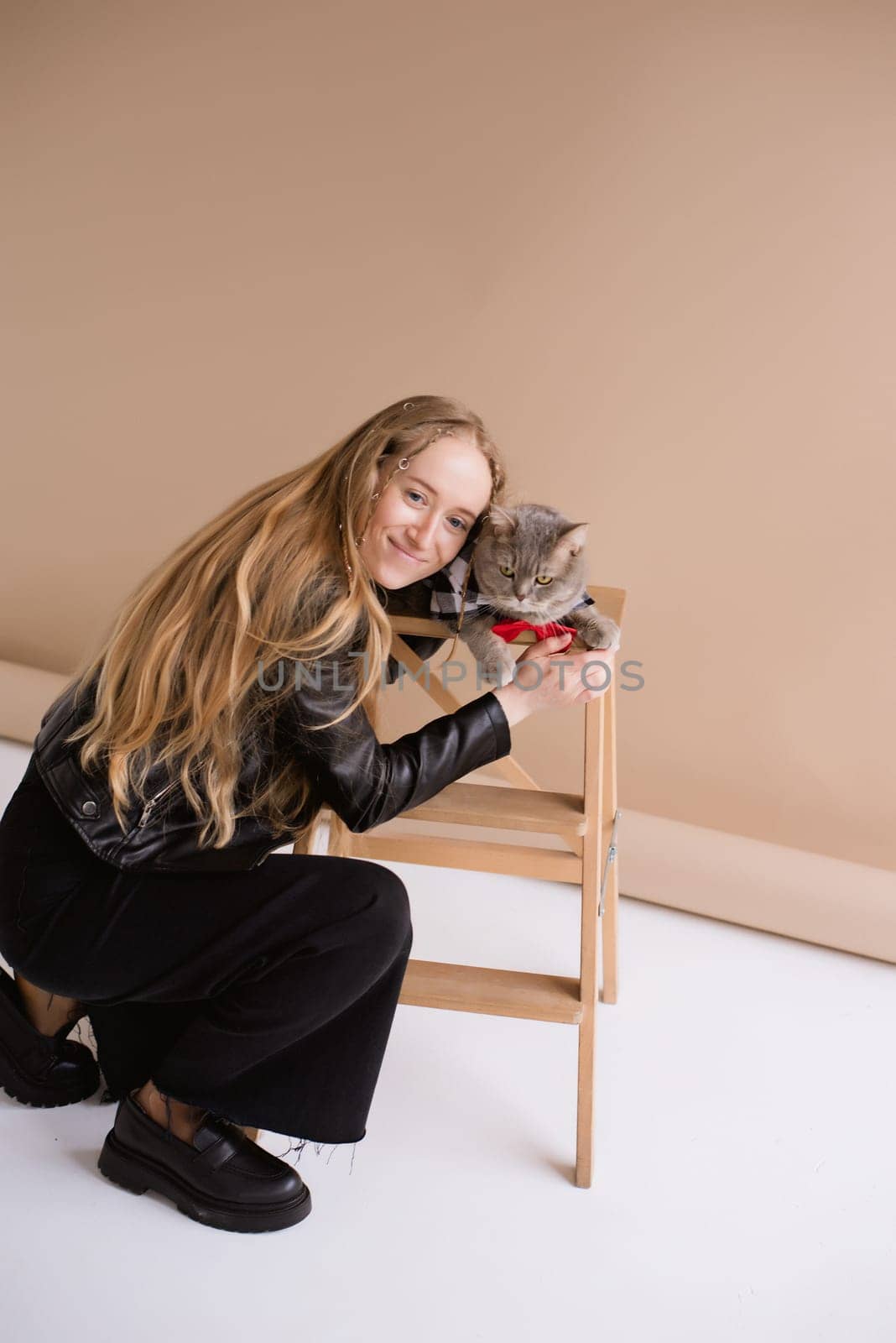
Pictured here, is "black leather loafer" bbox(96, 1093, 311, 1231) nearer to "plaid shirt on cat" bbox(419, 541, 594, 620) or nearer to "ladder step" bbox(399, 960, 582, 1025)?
"ladder step" bbox(399, 960, 582, 1025)

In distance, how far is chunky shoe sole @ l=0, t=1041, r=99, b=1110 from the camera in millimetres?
1396

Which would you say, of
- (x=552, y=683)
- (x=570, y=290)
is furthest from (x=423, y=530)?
(x=570, y=290)

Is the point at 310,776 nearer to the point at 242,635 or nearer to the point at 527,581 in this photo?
the point at 242,635

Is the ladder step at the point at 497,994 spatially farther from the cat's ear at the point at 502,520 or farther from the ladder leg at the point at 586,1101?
the cat's ear at the point at 502,520

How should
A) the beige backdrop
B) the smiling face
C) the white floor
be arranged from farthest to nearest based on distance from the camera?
the beige backdrop
the smiling face
the white floor

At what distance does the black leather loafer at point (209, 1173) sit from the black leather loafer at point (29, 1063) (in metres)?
0.16

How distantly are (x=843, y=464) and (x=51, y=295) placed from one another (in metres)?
2.17

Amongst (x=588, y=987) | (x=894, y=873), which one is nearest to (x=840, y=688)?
(x=894, y=873)

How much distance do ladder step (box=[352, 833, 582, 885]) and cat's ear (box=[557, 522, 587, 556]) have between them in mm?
423

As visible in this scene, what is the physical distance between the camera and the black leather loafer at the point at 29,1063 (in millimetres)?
1397

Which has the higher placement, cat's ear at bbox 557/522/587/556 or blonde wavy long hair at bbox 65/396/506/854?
cat's ear at bbox 557/522/587/556

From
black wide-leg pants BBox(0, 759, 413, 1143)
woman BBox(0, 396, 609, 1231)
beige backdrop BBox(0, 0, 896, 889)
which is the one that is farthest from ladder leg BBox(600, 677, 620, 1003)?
beige backdrop BBox(0, 0, 896, 889)

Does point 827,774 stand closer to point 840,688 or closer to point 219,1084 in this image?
point 840,688

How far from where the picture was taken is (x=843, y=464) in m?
2.32
